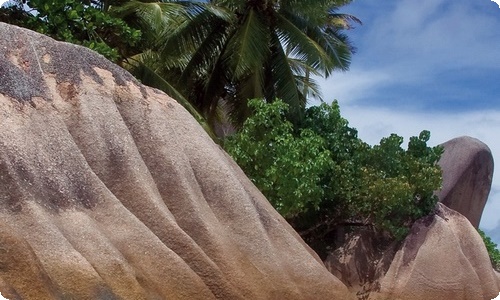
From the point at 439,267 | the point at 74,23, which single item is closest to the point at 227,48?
the point at 74,23

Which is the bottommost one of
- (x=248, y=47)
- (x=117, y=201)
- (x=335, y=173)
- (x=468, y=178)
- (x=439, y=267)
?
(x=117, y=201)

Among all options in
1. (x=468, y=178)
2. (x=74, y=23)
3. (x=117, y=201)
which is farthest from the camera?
(x=468, y=178)

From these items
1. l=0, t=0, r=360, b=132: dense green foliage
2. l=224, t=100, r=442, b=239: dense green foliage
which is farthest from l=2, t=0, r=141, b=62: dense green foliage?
l=224, t=100, r=442, b=239: dense green foliage

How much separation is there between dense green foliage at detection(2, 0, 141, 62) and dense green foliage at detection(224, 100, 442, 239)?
118 inches

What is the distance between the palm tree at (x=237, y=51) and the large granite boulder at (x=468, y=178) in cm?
383

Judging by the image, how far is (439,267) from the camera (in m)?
14.6

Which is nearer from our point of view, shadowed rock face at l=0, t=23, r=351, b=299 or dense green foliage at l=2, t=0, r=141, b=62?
shadowed rock face at l=0, t=23, r=351, b=299

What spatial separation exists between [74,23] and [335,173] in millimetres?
5674

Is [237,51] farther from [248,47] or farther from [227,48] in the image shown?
[227,48]

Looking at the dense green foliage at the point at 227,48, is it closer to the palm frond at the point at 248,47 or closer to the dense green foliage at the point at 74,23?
the palm frond at the point at 248,47

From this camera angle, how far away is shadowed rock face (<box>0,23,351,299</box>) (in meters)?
7.95

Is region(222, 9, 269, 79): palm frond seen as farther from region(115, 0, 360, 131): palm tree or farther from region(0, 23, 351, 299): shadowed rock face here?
region(0, 23, 351, 299): shadowed rock face

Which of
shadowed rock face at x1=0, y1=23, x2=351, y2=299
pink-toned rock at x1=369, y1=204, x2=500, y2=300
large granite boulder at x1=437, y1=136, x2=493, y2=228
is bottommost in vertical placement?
shadowed rock face at x1=0, y1=23, x2=351, y2=299

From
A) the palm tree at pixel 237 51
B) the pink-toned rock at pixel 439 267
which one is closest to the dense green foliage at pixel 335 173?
the pink-toned rock at pixel 439 267
